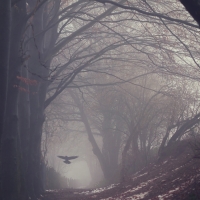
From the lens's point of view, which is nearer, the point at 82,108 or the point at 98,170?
the point at 82,108

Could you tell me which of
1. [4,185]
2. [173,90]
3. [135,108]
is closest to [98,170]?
[135,108]

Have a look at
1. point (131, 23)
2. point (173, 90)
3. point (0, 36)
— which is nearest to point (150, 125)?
point (173, 90)

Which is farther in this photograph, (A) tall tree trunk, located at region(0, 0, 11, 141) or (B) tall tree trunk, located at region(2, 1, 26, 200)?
(B) tall tree trunk, located at region(2, 1, 26, 200)

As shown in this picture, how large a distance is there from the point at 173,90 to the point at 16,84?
9326mm

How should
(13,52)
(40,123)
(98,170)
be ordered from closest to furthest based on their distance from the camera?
(13,52) < (40,123) < (98,170)

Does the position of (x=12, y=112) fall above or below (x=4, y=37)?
below

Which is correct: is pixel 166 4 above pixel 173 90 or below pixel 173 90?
above

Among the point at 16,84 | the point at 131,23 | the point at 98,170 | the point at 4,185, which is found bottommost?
the point at 98,170

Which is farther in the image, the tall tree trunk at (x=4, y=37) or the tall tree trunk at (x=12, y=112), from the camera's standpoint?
the tall tree trunk at (x=12, y=112)

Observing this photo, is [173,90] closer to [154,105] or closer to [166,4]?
[154,105]

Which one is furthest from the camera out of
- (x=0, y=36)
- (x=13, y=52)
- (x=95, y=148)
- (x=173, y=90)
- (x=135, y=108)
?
(x=95, y=148)

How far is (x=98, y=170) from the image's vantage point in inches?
1550

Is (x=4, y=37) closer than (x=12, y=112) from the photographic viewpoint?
Yes

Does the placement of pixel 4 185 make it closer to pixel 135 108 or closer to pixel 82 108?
pixel 135 108
